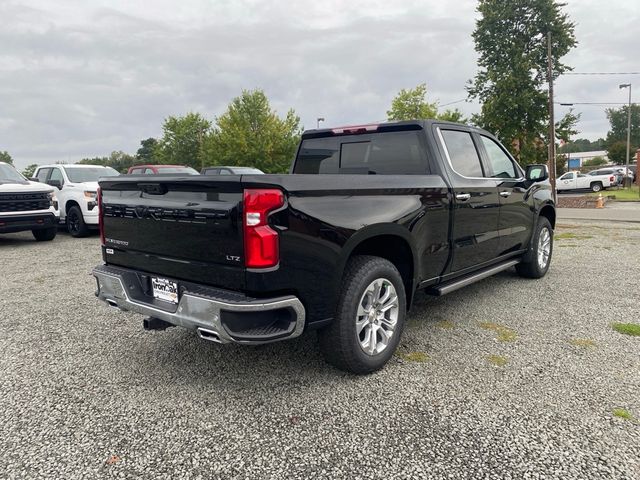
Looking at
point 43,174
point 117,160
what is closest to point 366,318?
point 43,174

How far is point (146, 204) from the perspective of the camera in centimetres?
315

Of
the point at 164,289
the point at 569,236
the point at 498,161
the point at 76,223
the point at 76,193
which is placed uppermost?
the point at 498,161

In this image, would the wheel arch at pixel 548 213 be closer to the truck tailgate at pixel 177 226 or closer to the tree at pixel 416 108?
the truck tailgate at pixel 177 226

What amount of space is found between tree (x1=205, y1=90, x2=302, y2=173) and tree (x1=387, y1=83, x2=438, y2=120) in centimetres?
862

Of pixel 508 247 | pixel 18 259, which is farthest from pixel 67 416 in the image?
pixel 18 259

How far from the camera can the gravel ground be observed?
7.57 feet

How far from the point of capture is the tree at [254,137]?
116 feet

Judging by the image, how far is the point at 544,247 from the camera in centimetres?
621

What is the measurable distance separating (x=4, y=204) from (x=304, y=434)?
9333 mm

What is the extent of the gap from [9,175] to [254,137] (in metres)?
26.6

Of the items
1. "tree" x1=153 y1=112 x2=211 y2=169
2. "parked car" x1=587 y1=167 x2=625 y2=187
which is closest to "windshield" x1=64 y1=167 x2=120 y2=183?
"parked car" x1=587 y1=167 x2=625 y2=187

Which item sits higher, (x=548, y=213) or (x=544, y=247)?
(x=548, y=213)

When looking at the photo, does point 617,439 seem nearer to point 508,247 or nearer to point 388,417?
point 388,417

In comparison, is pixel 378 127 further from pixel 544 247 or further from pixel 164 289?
pixel 544 247
